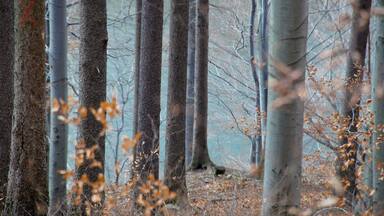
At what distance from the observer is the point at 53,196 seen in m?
7.62

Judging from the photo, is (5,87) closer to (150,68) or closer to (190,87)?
(150,68)

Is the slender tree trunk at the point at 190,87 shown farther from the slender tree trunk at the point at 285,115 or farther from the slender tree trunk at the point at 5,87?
the slender tree trunk at the point at 285,115

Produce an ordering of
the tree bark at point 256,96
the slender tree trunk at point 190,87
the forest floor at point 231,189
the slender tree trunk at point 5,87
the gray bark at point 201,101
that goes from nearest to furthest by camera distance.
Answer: the slender tree trunk at point 5,87 → the forest floor at point 231,189 → the gray bark at point 201,101 → the tree bark at point 256,96 → the slender tree trunk at point 190,87

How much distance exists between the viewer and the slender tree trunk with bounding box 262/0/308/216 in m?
3.70

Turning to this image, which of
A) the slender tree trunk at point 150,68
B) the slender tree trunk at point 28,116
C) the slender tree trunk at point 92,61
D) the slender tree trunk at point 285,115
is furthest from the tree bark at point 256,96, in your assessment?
the slender tree trunk at point 285,115

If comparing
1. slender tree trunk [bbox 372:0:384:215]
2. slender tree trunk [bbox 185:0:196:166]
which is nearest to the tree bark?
slender tree trunk [bbox 185:0:196:166]

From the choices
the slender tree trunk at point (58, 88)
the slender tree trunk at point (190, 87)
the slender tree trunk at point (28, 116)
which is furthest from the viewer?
the slender tree trunk at point (190, 87)

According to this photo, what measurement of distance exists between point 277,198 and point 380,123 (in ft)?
7.03

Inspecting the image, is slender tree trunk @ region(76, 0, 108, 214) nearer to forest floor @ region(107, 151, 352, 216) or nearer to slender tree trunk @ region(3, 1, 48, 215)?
slender tree trunk @ region(3, 1, 48, 215)

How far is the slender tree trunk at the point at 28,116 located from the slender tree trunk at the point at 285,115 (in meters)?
2.80

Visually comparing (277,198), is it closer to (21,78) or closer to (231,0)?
(21,78)

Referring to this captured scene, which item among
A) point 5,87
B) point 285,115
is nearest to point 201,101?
point 5,87

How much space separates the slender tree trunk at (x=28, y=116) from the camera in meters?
5.59

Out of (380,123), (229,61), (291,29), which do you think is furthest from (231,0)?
(291,29)
